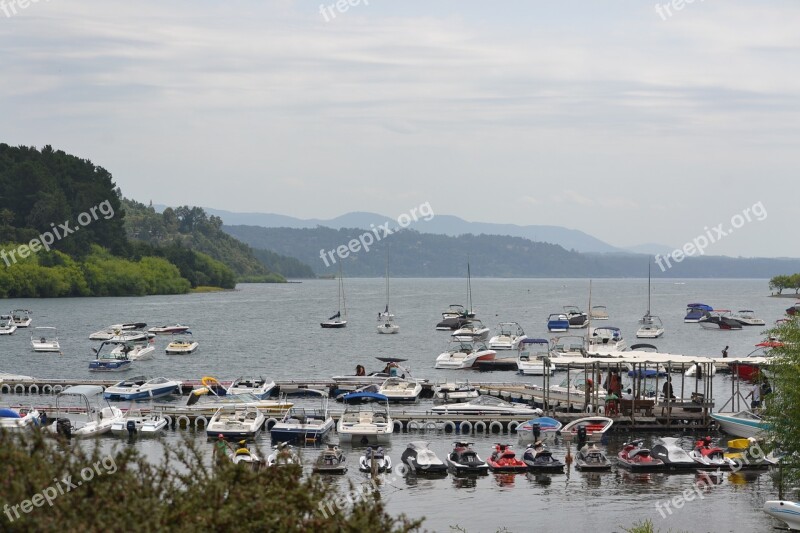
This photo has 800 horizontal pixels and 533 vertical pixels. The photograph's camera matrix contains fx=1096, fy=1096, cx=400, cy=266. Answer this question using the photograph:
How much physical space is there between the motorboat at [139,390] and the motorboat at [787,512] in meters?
41.2

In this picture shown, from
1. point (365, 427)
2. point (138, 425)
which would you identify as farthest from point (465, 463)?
point (138, 425)

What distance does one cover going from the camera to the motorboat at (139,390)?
212 feet

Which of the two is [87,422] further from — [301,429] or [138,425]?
[301,429]

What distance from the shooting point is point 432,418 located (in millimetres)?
54094

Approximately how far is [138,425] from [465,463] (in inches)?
664

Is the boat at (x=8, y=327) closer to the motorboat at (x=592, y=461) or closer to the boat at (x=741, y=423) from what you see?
the boat at (x=741, y=423)

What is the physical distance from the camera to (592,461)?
4362 cm

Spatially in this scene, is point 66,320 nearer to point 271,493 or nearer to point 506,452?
point 506,452

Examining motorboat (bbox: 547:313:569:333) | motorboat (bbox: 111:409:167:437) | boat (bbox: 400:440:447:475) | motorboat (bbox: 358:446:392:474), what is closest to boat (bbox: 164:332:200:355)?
motorboat (bbox: 111:409:167:437)

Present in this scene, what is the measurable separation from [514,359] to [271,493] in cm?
7820

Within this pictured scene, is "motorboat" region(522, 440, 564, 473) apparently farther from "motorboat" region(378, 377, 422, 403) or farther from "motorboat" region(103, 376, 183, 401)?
"motorboat" region(103, 376, 183, 401)

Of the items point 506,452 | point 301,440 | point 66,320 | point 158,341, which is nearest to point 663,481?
point 506,452

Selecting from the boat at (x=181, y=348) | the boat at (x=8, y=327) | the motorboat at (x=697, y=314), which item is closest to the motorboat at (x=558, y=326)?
the motorboat at (x=697, y=314)

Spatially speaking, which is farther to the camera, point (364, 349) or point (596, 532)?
point (364, 349)
